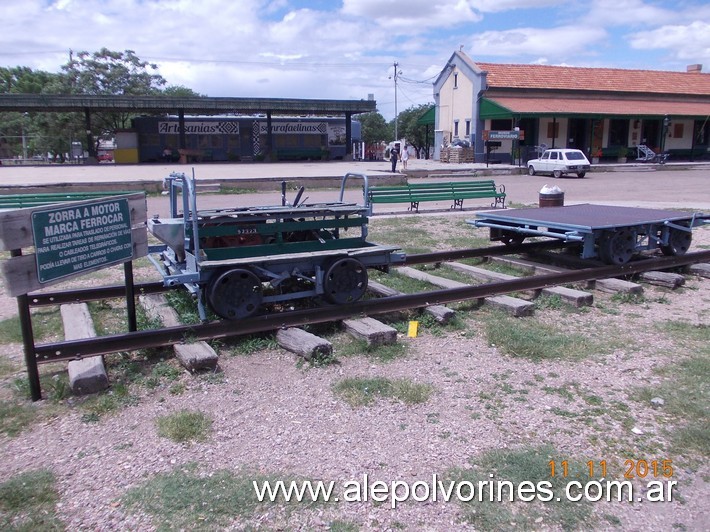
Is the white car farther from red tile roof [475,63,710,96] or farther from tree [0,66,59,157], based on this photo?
tree [0,66,59,157]

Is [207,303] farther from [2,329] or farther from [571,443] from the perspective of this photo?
[571,443]

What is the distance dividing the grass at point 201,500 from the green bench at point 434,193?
13.1 metres

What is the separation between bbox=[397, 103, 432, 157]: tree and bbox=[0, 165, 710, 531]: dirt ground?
60.1 m

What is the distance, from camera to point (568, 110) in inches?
1587

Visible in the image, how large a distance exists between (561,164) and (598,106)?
13314mm

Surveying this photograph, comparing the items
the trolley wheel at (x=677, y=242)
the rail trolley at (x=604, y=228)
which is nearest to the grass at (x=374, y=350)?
the rail trolley at (x=604, y=228)

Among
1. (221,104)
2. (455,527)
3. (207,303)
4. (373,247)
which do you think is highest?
(221,104)

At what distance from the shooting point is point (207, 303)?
603cm

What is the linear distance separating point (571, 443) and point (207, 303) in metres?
3.54

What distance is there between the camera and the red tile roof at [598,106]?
40312 millimetres

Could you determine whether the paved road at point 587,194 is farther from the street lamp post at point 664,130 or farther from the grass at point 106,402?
the street lamp post at point 664,130

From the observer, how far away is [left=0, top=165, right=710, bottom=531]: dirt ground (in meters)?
3.38

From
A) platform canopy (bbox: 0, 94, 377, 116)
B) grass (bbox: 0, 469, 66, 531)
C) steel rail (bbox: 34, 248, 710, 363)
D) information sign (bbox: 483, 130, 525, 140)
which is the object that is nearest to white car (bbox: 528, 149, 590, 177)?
information sign (bbox: 483, 130, 525, 140)

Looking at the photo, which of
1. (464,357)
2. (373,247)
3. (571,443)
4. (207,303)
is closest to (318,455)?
(571,443)
